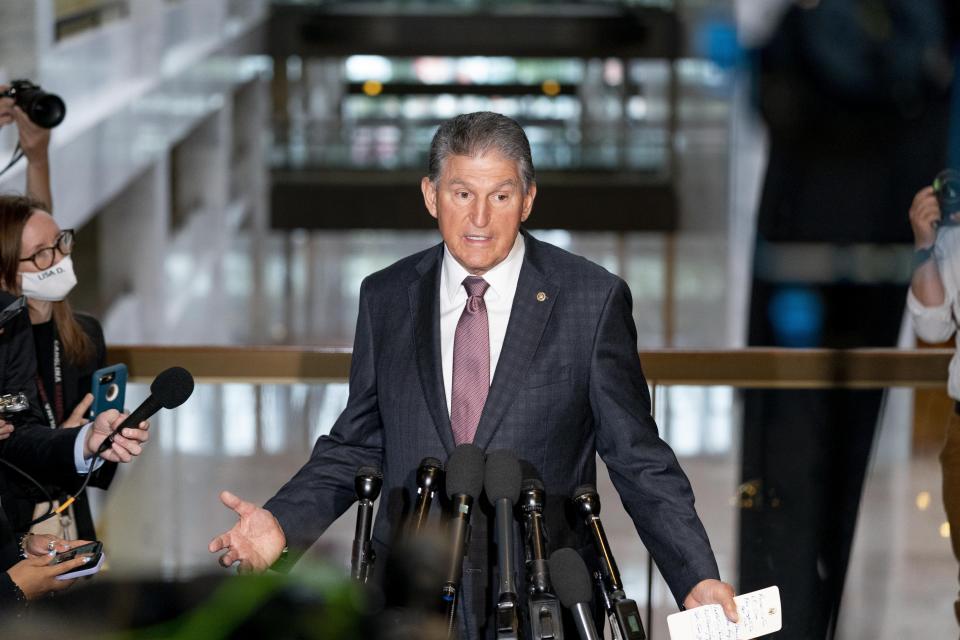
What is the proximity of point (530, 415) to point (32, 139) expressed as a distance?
2.07m

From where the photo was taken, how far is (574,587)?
1769mm

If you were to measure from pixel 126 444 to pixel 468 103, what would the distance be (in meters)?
19.6

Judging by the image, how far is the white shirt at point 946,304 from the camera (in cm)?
343

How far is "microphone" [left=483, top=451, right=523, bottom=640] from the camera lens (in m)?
1.75

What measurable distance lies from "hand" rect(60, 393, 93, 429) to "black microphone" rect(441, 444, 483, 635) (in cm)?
139

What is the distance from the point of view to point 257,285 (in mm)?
20719

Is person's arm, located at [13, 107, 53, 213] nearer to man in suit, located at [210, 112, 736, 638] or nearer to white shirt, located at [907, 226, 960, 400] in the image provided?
man in suit, located at [210, 112, 736, 638]

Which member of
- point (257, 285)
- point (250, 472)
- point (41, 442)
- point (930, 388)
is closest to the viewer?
point (41, 442)

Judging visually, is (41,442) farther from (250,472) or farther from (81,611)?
(250,472)

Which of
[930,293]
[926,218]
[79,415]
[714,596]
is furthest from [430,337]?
[926,218]

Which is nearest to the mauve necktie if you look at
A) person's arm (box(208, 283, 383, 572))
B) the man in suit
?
the man in suit

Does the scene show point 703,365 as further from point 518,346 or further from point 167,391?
point 167,391

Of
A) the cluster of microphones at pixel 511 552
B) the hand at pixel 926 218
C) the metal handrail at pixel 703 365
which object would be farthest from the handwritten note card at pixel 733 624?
the metal handrail at pixel 703 365

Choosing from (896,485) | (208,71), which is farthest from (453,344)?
Result: (208,71)
